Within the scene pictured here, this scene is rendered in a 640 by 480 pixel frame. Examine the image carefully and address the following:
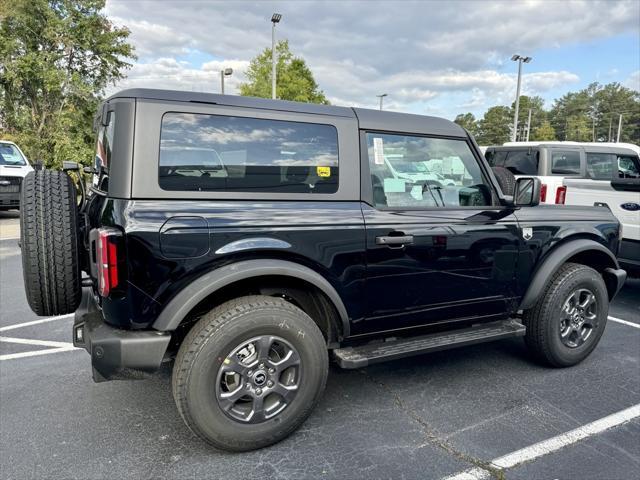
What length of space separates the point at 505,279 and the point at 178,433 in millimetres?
2375

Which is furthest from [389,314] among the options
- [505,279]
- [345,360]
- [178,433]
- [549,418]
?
[178,433]

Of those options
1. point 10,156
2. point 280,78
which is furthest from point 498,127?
point 10,156

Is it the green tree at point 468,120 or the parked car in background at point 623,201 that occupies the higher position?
the green tree at point 468,120

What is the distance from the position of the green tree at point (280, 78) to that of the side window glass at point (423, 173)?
25.4 metres

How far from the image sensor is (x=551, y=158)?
8406 millimetres

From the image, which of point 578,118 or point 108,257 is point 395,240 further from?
point 578,118

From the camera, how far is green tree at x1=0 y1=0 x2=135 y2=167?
16062mm

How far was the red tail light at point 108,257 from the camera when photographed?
218 centimetres

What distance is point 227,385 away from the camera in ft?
8.19

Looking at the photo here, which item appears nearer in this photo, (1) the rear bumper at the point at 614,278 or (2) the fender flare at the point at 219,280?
(2) the fender flare at the point at 219,280

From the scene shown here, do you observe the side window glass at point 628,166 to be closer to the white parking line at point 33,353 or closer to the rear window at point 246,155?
the rear window at point 246,155

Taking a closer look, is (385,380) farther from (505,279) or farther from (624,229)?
(624,229)

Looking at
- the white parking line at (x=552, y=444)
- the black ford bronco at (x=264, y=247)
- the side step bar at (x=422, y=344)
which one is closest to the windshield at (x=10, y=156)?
the black ford bronco at (x=264, y=247)

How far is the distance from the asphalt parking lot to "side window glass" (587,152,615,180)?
607 centimetres
